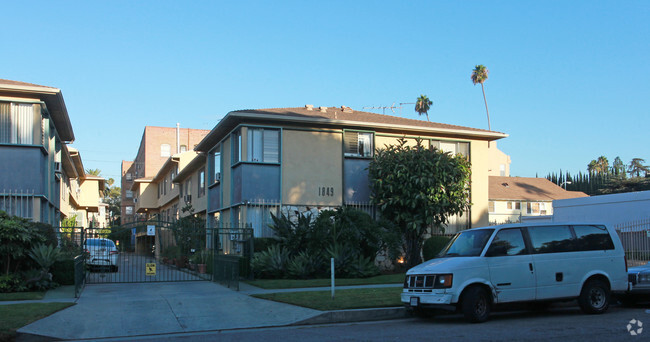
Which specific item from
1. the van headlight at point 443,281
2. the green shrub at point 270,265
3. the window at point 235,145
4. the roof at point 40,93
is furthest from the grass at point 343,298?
the roof at point 40,93

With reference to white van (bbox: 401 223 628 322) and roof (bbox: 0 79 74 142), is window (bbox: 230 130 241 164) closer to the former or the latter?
roof (bbox: 0 79 74 142)

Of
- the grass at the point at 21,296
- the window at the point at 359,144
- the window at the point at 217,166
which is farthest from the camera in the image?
the window at the point at 217,166

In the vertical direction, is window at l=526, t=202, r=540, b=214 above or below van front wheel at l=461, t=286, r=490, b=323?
above

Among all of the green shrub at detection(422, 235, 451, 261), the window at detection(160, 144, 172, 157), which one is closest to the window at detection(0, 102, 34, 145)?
the green shrub at detection(422, 235, 451, 261)

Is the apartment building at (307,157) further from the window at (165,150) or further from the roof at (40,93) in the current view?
the window at (165,150)

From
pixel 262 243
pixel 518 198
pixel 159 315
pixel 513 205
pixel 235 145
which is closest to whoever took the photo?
pixel 159 315

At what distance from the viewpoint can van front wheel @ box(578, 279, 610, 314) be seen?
448 inches

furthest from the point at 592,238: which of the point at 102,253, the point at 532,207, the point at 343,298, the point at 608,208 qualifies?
the point at 532,207

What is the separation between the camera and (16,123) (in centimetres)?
1853

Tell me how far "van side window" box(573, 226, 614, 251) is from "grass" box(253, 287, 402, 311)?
3.99 meters

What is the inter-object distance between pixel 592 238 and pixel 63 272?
14.2m

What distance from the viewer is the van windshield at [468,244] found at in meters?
11.2

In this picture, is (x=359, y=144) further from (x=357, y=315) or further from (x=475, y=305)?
(x=475, y=305)

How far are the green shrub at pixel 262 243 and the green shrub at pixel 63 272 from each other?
603 centimetres
